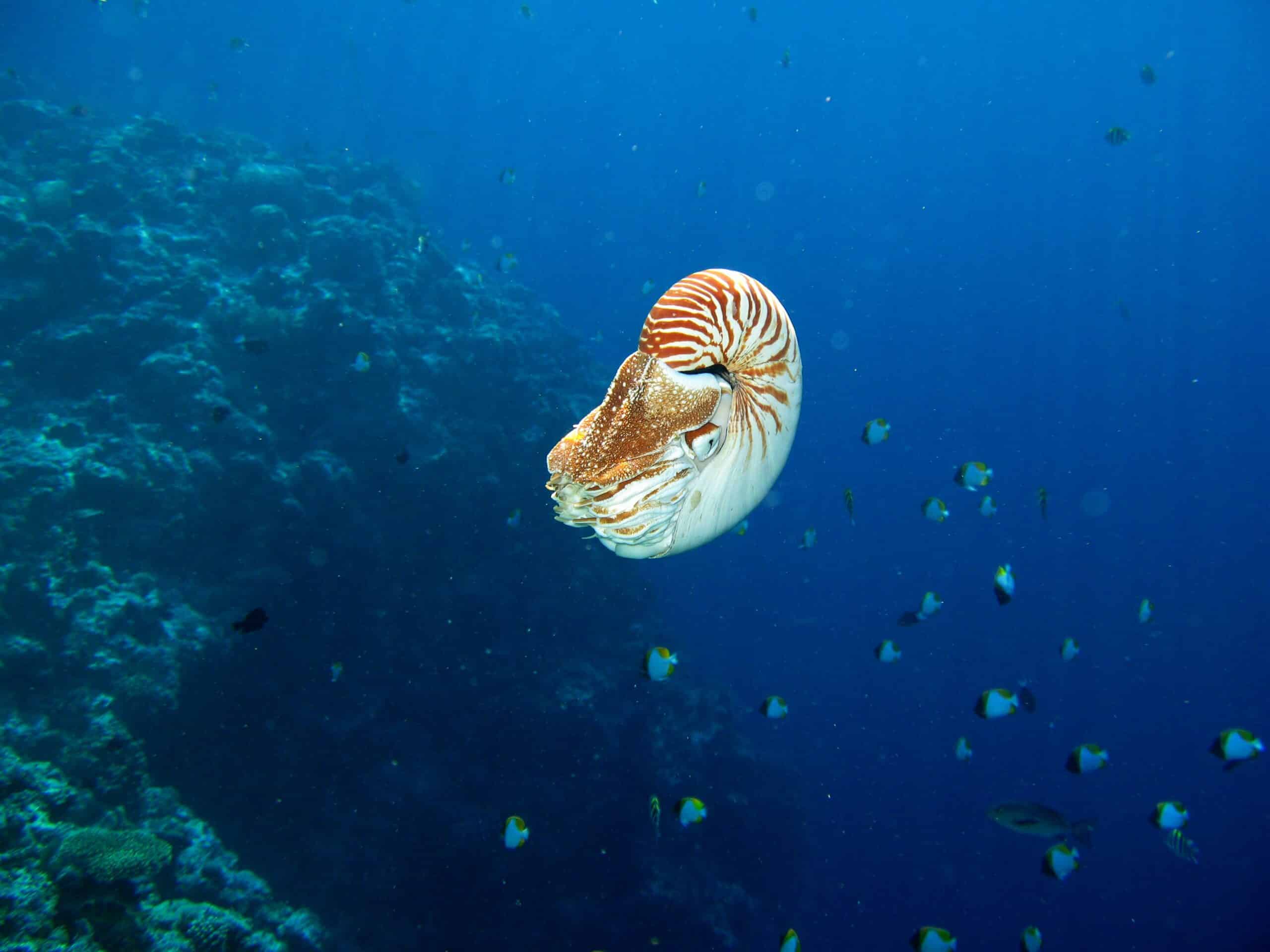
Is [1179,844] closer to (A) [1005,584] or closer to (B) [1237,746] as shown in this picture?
(B) [1237,746]

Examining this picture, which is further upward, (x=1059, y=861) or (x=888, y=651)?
(x=888, y=651)

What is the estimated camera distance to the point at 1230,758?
5031 millimetres

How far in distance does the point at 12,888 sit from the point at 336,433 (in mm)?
6573

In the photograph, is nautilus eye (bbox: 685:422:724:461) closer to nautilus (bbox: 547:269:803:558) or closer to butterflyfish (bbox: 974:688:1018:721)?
nautilus (bbox: 547:269:803:558)

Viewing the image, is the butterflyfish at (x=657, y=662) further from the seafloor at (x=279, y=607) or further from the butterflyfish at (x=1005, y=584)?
the seafloor at (x=279, y=607)

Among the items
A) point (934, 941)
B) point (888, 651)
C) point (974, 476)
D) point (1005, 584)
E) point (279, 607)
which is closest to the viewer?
point (934, 941)

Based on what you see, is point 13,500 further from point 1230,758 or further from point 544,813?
point 1230,758

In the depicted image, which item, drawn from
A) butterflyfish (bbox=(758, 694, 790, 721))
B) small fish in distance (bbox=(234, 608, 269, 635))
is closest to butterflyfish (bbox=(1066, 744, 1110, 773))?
butterflyfish (bbox=(758, 694, 790, 721))

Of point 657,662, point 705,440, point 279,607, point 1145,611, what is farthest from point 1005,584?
point 279,607

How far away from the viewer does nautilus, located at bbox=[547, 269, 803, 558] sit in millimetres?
1474

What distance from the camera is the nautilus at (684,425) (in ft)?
4.83

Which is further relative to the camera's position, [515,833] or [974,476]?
[974,476]

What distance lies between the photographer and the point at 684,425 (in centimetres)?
150

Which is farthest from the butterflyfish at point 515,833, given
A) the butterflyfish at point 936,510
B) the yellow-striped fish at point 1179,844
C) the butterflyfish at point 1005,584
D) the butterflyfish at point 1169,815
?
the yellow-striped fish at point 1179,844
